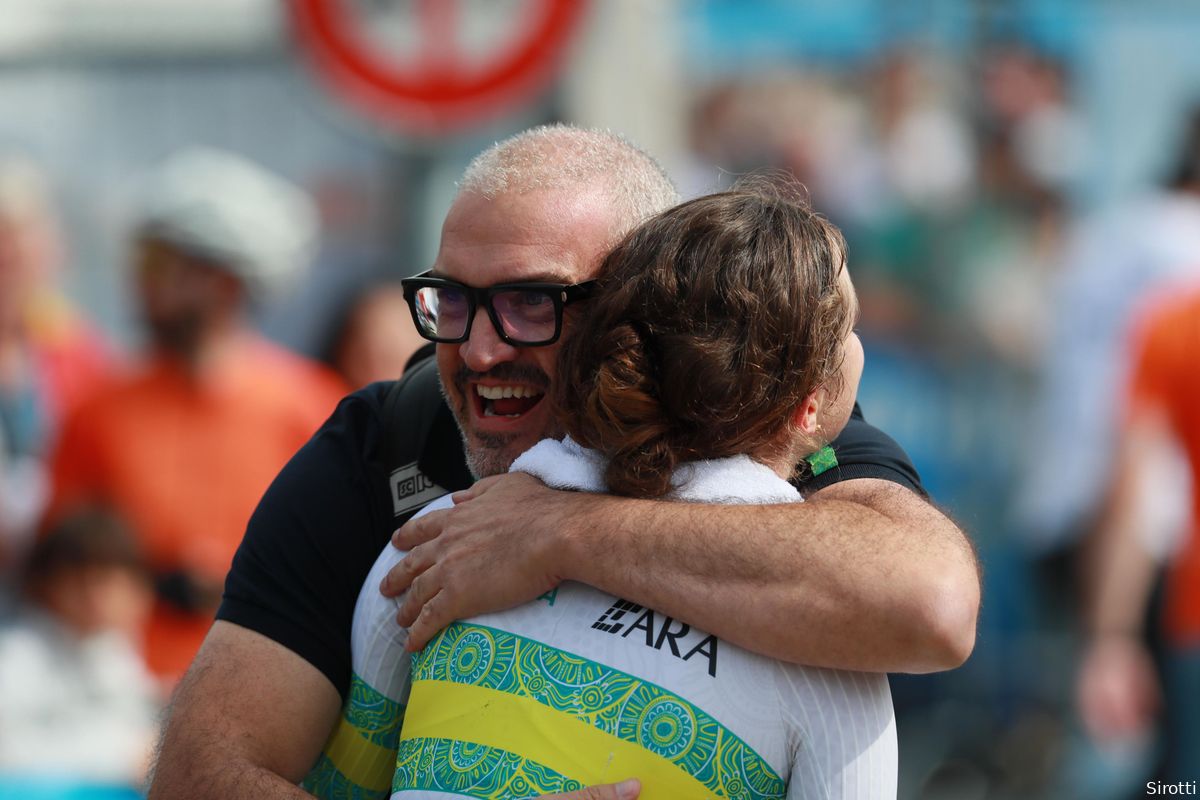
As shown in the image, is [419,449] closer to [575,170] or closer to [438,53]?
[575,170]

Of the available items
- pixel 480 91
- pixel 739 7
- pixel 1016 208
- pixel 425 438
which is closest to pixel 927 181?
pixel 1016 208

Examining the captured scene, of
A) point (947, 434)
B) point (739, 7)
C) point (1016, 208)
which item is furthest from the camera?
point (739, 7)

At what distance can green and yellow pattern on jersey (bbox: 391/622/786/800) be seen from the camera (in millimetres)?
2402

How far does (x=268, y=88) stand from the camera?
9133mm

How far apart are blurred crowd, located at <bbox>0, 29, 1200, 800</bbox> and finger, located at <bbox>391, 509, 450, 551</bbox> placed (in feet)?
10.2

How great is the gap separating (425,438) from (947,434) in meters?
5.68

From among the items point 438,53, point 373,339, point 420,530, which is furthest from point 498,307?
point 373,339

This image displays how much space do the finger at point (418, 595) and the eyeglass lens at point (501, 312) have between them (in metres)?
0.44

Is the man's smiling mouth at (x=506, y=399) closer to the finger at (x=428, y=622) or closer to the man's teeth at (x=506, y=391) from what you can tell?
the man's teeth at (x=506, y=391)

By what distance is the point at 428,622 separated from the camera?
2600mm

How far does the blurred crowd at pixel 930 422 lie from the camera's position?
5910 mm

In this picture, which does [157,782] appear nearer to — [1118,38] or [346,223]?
[346,223]

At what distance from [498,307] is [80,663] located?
11.4 ft

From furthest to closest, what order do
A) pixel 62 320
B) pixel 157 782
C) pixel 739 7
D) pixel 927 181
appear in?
pixel 739 7 → pixel 927 181 → pixel 62 320 → pixel 157 782
